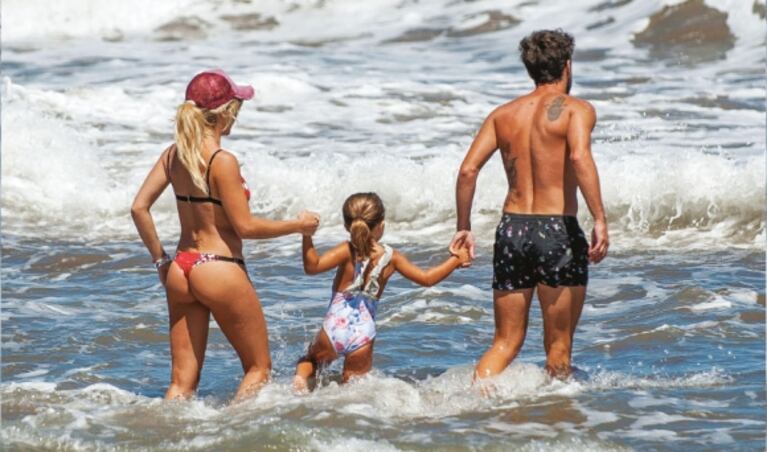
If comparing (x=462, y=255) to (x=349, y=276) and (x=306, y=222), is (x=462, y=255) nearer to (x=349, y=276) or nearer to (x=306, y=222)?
(x=349, y=276)

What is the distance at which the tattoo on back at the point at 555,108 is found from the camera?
650 centimetres

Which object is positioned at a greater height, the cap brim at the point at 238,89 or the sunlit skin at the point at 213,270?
the cap brim at the point at 238,89

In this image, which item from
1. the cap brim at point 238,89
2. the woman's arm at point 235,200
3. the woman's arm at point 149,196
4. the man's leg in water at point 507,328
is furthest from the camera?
the man's leg in water at point 507,328

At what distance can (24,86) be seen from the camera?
18828 millimetres

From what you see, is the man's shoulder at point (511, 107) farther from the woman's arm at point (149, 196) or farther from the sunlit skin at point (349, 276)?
the woman's arm at point (149, 196)

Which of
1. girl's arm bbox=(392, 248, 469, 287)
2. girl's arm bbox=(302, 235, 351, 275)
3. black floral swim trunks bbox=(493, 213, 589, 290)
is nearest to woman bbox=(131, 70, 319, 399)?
girl's arm bbox=(302, 235, 351, 275)

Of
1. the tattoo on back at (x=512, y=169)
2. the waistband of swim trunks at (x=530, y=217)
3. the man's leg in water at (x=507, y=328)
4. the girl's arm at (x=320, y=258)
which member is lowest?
the man's leg in water at (x=507, y=328)

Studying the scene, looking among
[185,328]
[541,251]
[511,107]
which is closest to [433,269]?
[541,251]

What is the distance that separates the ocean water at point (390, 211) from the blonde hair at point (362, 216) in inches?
28.5

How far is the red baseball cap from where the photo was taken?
6.23 metres

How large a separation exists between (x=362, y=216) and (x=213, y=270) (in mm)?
768

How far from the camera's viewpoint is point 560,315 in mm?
6656

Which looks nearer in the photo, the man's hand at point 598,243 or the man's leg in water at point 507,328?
the man's hand at point 598,243

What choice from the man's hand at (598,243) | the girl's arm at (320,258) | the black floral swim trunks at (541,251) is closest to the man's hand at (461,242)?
the black floral swim trunks at (541,251)
